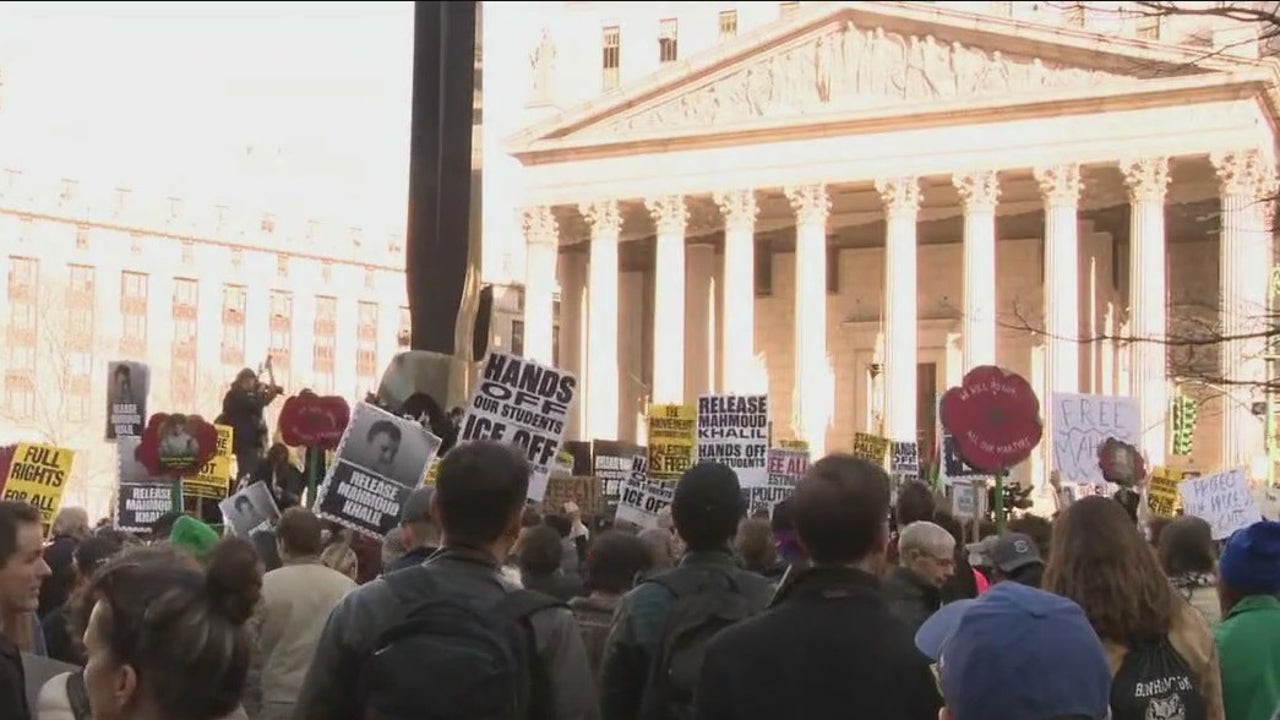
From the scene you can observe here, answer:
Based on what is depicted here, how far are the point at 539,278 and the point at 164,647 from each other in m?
51.4

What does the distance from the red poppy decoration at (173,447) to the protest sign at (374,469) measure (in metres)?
4.29

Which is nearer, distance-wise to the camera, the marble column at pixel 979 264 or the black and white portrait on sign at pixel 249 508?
the black and white portrait on sign at pixel 249 508

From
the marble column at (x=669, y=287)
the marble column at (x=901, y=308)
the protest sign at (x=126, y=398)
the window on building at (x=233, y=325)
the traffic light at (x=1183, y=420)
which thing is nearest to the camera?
the protest sign at (x=126, y=398)

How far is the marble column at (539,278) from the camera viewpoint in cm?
5438

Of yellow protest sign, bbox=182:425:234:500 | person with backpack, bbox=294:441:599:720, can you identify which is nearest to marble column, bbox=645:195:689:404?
yellow protest sign, bbox=182:425:234:500

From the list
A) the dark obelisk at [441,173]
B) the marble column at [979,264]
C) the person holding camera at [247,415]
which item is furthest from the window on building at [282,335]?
the dark obelisk at [441,173]

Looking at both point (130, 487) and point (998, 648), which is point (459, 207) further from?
point (130, 487)

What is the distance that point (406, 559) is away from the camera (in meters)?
5.93

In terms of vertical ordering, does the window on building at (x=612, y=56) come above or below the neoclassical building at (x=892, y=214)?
above

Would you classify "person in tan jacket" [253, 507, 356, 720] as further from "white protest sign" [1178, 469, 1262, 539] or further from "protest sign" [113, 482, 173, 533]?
"white protest sign" [1178, 469, 1262, 539]

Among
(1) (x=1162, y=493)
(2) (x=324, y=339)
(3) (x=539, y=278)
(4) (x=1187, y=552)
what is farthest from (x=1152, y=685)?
(2) (x=324, y=339)

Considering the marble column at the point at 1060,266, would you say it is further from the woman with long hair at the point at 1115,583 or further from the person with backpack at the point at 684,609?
the woman with long hair at the point at 1115,583

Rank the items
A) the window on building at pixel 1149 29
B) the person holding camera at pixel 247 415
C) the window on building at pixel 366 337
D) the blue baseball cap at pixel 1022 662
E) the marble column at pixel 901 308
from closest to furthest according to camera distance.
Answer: the blue baseball cap at pixel 1022 662 → the person holding camera at pixel 247 415 → the window on building at pixel 1149 29 → the marble column at pixel 901 308 → the window on building at pixel 366 337

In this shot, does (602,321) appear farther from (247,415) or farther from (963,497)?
(247,415)
